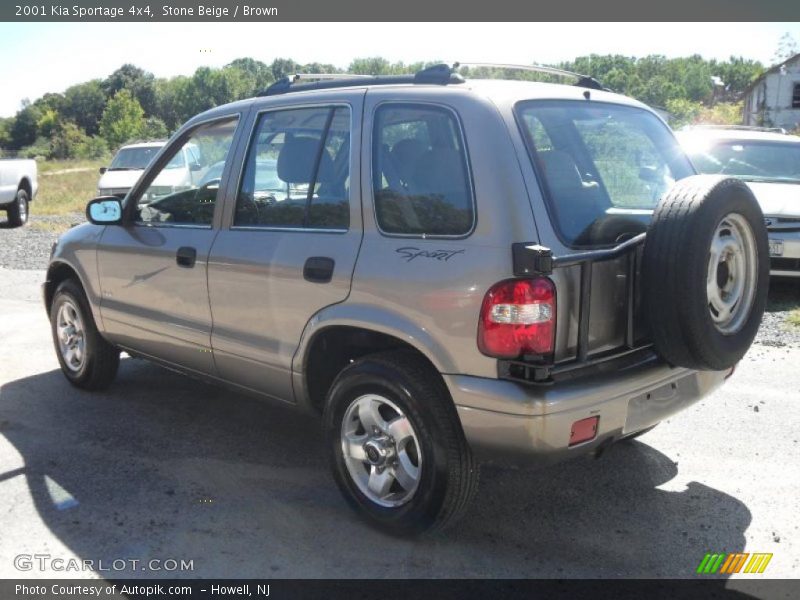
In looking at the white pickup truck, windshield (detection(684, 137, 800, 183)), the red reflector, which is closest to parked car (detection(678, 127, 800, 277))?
windshield (detection(684, 137, 800, 183))

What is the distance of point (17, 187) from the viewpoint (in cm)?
1753

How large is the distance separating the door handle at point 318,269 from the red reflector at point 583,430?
4.14ft

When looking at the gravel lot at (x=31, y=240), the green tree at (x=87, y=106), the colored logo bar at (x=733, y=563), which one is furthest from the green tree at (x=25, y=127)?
the colored logo bar at (x=733, y=563)

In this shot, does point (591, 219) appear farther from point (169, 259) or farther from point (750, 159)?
point (750, 159)

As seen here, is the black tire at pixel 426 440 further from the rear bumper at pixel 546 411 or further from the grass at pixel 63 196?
the grass at pixel 63 196

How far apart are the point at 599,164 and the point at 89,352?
3.72m

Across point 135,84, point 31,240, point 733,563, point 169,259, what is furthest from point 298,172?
point 135,84

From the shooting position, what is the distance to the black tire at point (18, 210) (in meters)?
17.6

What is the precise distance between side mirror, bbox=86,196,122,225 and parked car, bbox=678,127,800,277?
20.2 ft

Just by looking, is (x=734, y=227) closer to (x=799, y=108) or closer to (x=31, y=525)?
(x=31, y=525)

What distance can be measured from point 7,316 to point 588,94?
6.81 meters

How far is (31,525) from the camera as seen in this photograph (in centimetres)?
353

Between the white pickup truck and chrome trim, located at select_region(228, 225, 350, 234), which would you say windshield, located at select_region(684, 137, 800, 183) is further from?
the white pickup truck

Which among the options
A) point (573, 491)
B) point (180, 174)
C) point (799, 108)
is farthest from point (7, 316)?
point (799, 108)
